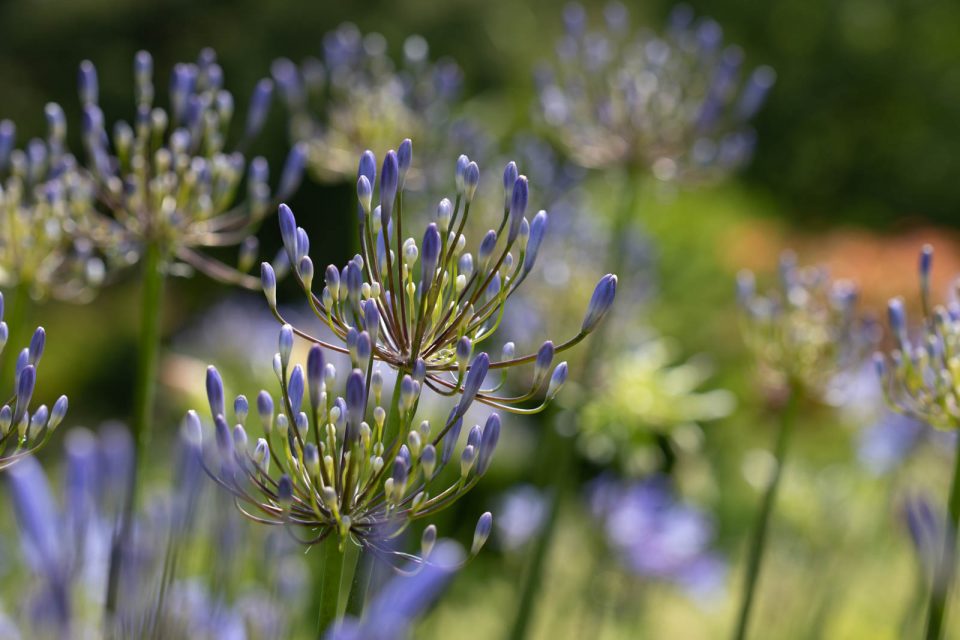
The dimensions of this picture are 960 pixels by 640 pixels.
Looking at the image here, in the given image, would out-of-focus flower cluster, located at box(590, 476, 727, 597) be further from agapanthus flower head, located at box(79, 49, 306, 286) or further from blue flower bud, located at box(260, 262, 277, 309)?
blue flower bud, located at box(260, 262, 277, 309)

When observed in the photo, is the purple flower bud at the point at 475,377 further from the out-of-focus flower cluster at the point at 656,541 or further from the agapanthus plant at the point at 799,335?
the out-of-focus flower cluster at the point at 656,541

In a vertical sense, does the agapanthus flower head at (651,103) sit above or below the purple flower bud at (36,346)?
above

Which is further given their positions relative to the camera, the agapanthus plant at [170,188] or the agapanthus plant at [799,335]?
the agapanthus plant at [799,335]

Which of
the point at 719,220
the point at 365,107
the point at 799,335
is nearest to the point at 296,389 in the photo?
the point at 799,335

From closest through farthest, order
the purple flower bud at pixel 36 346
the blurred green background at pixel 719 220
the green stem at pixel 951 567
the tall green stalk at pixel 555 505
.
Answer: the purple flower bud at pixel 36 346, the green stem at pixel 951 567, the tall green stalk at pixel 555 505, the blurred green background at pixel 719 220

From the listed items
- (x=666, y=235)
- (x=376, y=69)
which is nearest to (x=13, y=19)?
(x=666, y=235)

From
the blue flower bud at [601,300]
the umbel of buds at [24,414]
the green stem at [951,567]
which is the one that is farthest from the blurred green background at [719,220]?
the green stem at [951,567]

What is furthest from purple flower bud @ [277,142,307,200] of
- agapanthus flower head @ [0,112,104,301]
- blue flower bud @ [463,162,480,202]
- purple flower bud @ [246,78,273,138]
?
blue flower bud @ [463,162,480,202]
